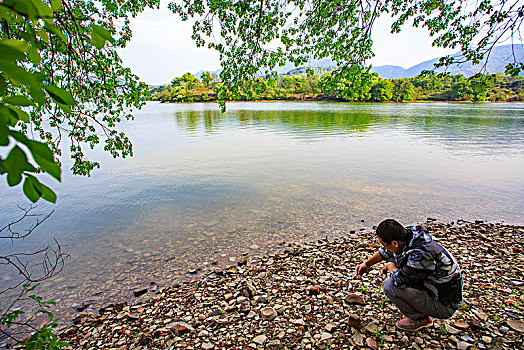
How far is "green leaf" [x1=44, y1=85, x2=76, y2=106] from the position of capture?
1.47m

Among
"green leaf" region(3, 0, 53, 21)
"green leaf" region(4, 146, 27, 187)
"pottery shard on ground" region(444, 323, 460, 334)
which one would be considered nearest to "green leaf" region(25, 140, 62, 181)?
"green leaf" region(4, 146, 27, 187)

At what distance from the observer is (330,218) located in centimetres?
1422

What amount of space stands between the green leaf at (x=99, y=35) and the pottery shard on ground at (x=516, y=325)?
8.18 m

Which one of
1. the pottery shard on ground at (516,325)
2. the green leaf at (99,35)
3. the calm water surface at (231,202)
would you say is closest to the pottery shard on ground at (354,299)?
the pottery shard on ground at (516,325)

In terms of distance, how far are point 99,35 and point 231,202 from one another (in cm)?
1517

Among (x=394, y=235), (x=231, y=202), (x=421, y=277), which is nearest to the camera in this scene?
(x=421, y=277)

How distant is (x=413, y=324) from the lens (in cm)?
575

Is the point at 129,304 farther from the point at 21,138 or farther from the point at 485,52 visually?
the point at 485,52

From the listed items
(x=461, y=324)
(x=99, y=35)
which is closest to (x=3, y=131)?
(x=99, y=35)

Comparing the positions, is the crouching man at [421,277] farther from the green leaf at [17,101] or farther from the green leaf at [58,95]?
the green leaf at [17,101]

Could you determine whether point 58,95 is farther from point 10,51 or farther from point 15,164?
point 15,164

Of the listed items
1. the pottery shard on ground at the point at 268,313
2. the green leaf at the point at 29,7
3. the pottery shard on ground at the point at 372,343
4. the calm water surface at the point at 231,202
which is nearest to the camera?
the green leaf at the point at 29,7

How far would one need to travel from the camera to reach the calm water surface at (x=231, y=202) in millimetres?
10727

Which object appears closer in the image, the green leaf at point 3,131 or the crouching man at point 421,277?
the green leaf at point 3,131
